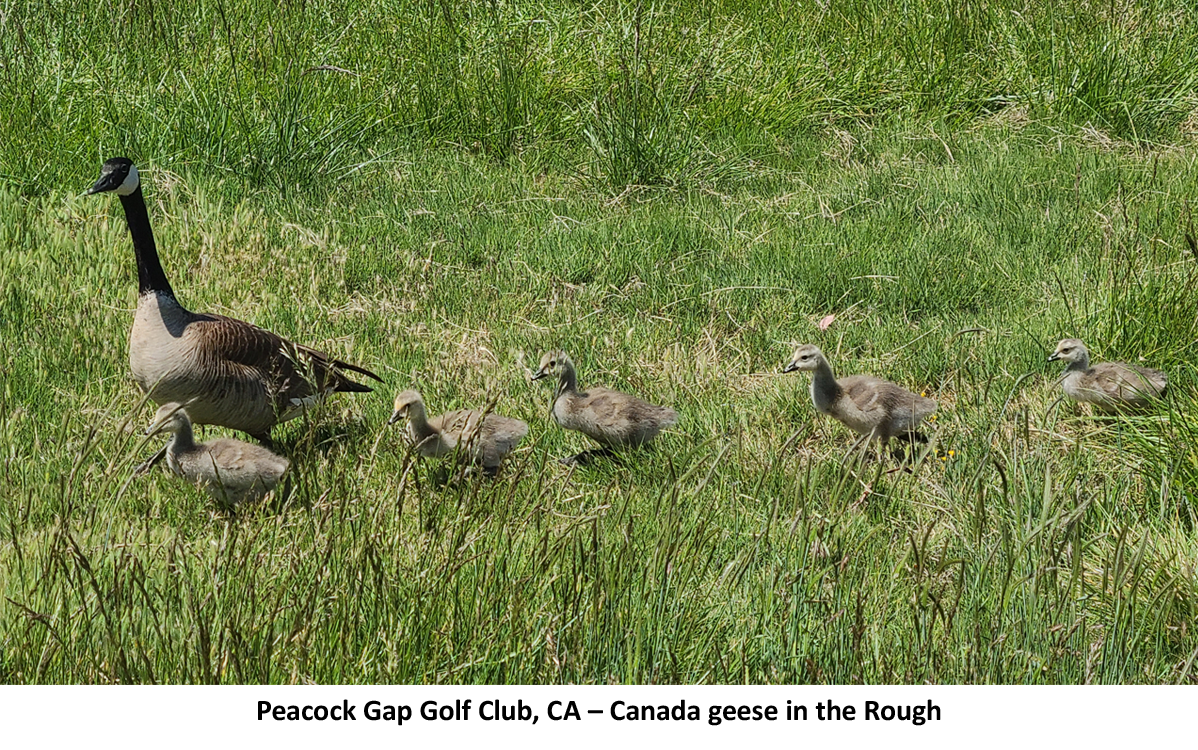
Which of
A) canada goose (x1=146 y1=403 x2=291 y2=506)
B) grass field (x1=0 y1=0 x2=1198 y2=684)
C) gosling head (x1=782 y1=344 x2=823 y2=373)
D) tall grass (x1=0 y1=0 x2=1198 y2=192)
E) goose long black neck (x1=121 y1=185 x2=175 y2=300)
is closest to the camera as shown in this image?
grass field (x1=0 y1=0 x2=1198 y2=684)

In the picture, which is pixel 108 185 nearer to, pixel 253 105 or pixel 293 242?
pixel 293 242

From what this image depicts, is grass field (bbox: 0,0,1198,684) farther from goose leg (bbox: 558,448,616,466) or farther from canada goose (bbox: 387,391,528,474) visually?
canada goose (bbox: 387,391,528,474)

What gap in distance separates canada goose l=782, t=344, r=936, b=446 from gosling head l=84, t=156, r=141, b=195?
321 cm

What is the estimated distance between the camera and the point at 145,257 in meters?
5.48

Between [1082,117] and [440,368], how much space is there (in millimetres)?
5875

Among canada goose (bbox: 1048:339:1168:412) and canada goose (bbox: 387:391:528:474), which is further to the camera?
canada goose (bbox: 1048:339:1168:412)

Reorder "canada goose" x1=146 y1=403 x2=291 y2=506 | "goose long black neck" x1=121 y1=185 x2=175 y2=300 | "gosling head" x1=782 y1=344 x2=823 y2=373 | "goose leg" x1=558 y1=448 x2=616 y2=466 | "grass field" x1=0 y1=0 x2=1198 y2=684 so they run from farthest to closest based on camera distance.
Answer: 1. "gosling head" x1=782 y1=344 x2=823 y2=373
2. "goose long black neck" x1=121 y1=185 x2=175 y2=300
3. "goose leg" x1=558 y1=448 x2=616 y2=466
4. "canada goose" x1=146 y1=403 x2=291 y2=506
5. "grass field" x1=0 y1=0 x2=1198 y2=684

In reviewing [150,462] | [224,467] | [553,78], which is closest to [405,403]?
[224,467]

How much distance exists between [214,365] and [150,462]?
55 centimetres

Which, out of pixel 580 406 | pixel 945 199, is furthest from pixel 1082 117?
pixel 580 406

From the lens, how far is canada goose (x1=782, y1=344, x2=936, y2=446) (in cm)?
545

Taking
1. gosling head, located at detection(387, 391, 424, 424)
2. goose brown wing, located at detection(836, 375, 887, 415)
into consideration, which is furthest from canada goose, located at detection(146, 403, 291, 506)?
goose brown wing, located at detection(836, 375, 887, 415)

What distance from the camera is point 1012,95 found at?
9.77 meters

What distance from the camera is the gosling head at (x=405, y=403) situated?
504cm
